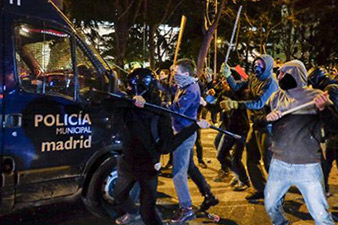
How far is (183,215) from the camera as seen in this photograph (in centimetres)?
511

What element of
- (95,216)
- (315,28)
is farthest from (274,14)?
(95,216)

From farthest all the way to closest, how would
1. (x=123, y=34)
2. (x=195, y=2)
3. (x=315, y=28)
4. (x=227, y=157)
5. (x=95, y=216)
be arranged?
(x=315, y=28) → (x=195, y=2) → (x=123, y=34) → (x=227, y=157) → (x=95, y=216)

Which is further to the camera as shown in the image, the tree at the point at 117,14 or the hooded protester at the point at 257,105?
the tree at the point at 117,14

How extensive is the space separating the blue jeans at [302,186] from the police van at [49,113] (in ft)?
6.43

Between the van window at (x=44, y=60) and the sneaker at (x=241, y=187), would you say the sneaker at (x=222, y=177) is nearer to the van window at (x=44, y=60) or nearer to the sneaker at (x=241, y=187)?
the sneaker at (x=241, y=187)

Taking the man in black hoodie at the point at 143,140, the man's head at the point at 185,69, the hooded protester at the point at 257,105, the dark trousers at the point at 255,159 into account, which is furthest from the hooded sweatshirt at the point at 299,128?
the dark trousers at the point at 255,159

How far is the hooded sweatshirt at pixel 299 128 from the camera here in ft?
12.6

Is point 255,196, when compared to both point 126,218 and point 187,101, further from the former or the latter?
point 126,218

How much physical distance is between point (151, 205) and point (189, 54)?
3455 centimetres

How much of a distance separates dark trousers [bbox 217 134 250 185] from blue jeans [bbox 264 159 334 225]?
239cm

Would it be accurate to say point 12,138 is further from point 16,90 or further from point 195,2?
point 195,2

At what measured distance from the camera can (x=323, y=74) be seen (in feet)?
20.0

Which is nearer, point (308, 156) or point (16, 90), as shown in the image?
point (308, 156)

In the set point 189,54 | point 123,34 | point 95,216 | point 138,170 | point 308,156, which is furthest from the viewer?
point 189,54
